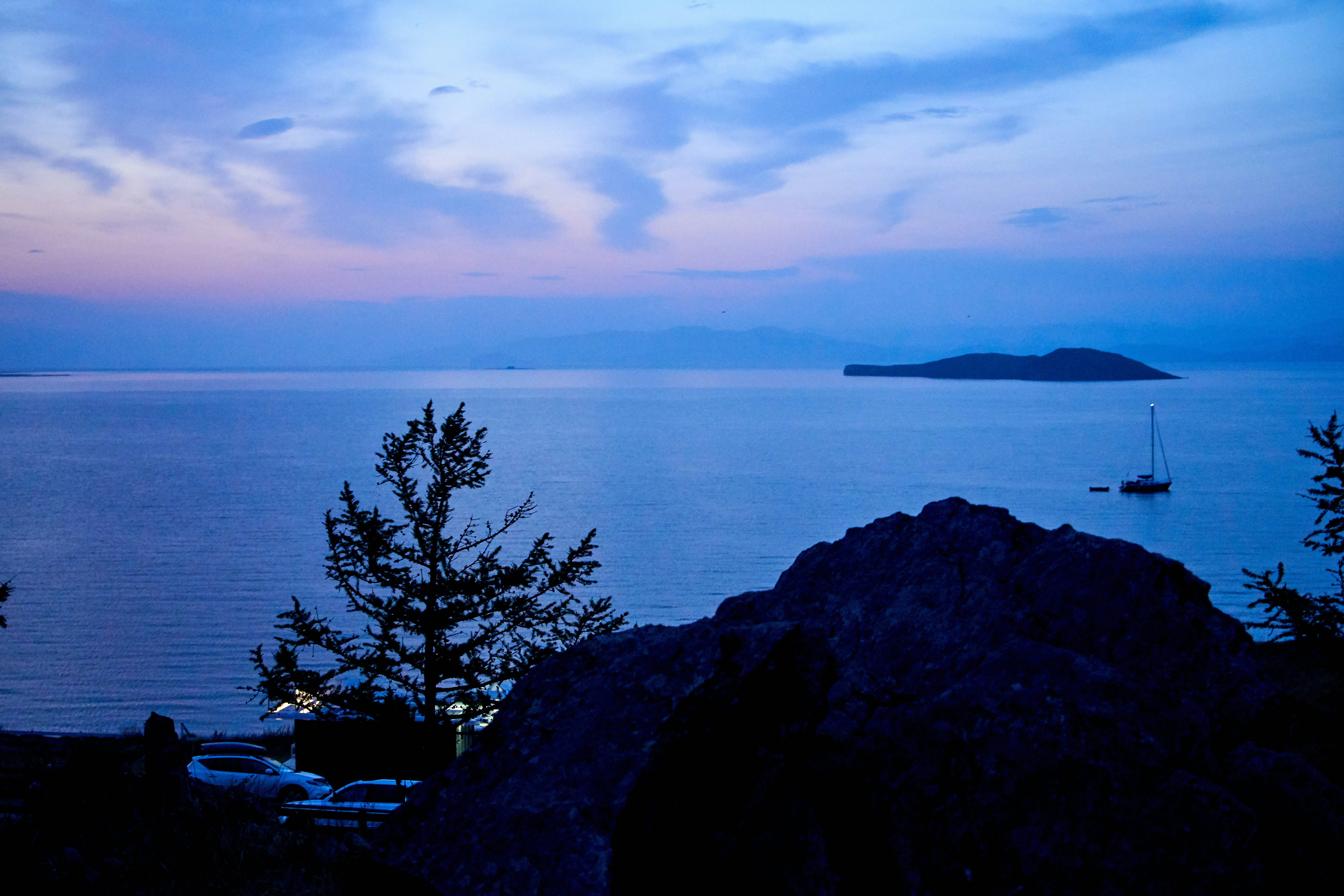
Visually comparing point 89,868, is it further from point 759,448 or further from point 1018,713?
point 759,448

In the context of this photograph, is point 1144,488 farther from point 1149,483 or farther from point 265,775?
point 265,775

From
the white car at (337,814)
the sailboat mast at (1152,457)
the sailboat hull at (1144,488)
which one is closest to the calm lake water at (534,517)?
the sailboat hull at (1144,488)

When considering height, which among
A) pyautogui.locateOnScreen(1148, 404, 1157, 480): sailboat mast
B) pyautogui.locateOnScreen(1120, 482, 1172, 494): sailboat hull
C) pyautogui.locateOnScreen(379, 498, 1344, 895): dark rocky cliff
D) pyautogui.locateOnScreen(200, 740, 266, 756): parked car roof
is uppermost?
pyautogui.locateOnScreen(379, 498, 1344, 895): dark rocky cliff

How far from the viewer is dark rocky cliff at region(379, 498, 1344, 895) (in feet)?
15.7

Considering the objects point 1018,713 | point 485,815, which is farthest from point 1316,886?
point 485,815

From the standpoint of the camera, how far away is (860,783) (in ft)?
18.3

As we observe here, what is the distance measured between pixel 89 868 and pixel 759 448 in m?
146

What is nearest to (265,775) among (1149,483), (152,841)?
(152,841)

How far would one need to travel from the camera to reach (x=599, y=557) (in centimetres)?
6925

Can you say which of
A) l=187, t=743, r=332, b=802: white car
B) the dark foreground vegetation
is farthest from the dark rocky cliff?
l=187, t=743, r=332, b=802: white car

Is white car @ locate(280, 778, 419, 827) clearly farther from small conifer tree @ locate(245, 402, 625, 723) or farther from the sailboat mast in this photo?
the sailboat mast

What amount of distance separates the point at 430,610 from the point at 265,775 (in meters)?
9.30

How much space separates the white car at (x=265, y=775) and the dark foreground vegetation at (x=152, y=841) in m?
16.7

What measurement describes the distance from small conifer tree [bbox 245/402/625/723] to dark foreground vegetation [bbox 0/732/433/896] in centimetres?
1167
